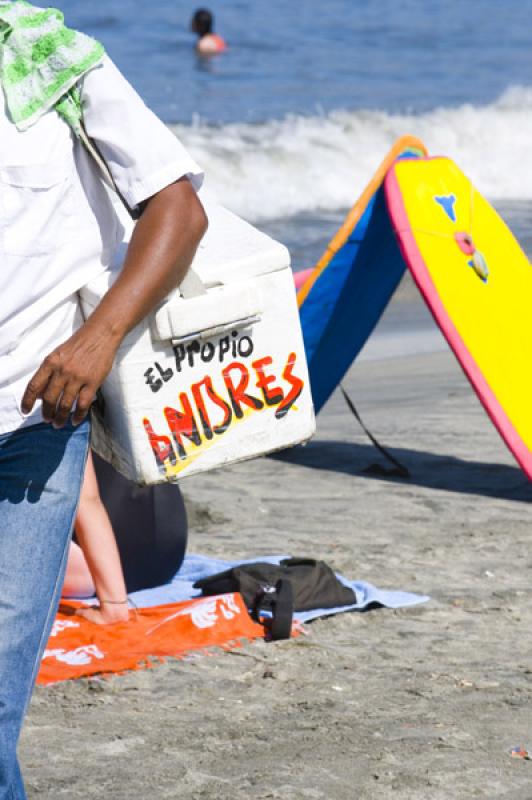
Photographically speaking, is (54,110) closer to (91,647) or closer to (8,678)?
(8,678)

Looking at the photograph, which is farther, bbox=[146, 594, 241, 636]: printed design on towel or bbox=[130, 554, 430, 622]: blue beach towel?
bbox=[130, 554, 430, 622]: blue beach towel

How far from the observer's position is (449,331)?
222 inches

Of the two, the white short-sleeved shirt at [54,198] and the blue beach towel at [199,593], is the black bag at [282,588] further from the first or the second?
the white short-sleeved shirt at [54,198]

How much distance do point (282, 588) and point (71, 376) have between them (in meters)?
2.22

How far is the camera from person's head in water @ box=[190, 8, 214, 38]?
23500 millimetres

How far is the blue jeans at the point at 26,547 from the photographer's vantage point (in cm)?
215

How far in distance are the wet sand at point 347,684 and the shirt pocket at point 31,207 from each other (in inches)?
55.6

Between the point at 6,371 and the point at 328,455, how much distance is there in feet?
14.9

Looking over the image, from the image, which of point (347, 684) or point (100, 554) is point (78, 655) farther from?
point (347, 684)

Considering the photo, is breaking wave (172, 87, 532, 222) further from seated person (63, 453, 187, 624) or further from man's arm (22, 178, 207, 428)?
man's arm (22, 178, 207, 428)

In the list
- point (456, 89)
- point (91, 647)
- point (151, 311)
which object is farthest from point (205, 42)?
point (151, 311)

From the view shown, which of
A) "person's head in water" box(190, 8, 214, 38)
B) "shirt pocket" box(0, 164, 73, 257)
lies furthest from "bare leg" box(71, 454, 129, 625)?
"person's head in water" box(190, 8, 214, 38)

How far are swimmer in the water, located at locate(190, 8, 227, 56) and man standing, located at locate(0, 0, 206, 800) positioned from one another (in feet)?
69.5

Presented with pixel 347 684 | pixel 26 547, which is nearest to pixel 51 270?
pixel 26 547
